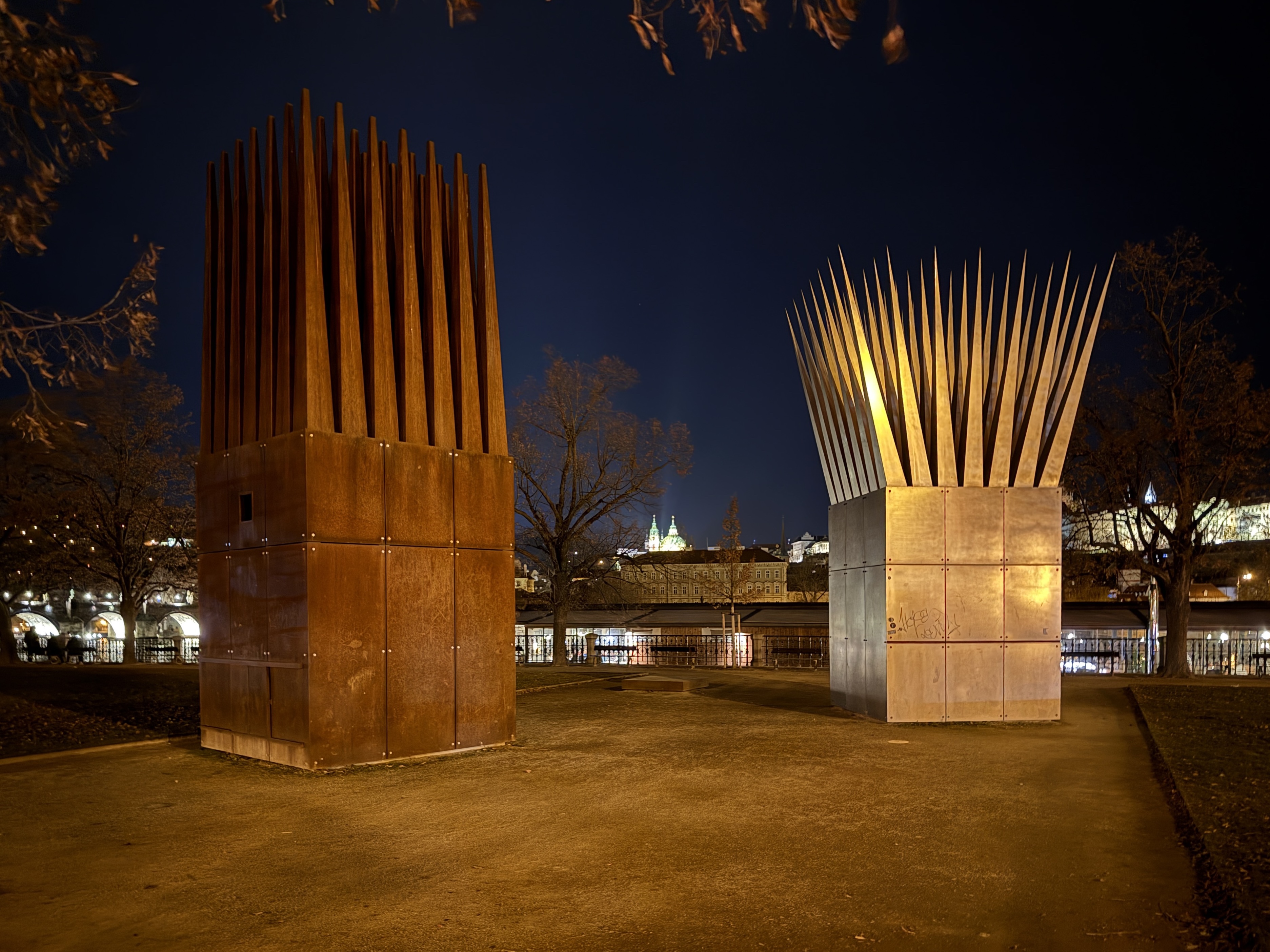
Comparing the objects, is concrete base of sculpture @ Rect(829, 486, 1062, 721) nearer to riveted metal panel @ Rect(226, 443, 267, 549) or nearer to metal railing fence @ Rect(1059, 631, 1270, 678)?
riveted metal panel @ Rect(226, 443, 267, 549)

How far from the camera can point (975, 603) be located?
14164mm

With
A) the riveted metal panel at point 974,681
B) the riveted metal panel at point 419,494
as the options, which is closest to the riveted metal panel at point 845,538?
the riveted metal panel at point 974,681

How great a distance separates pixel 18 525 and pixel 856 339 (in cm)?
2343

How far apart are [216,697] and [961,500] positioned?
10119 millimetres

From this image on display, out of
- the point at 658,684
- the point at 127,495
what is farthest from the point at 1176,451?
the point at 127,495

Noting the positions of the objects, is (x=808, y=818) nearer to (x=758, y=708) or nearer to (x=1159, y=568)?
(x=758, y=708)

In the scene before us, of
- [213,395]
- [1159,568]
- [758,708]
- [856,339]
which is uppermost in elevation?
[856,339]

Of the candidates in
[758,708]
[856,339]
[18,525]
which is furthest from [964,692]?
[18,525]

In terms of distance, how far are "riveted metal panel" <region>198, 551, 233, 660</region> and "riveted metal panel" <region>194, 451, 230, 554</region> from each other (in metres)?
0.15

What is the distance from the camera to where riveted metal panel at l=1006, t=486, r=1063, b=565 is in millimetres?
14266

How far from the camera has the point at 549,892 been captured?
617 cm

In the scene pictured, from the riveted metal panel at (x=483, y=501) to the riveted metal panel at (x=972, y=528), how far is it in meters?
6.21

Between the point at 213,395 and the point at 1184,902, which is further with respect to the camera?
the point at 213,395

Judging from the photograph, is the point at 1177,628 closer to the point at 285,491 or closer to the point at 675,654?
the point at 675,654
